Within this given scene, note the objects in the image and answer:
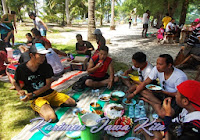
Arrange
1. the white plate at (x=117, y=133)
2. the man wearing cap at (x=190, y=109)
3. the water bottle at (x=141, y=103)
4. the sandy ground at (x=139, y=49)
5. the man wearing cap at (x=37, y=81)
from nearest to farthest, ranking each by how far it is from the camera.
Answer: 1. the man wearing cap at (x=190, y=109)
2. the white plate at (x=117, y=133)
3. the man wearing cap at (x=37, y=81)
4. the water bottle at (x=141, y=103)
5. the sandy ground at (x=139, y=49)

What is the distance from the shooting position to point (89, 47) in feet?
19.9

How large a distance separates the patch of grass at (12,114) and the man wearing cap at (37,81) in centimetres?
41

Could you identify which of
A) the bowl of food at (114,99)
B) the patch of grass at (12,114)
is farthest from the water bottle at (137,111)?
the patch of grass at (12,114)

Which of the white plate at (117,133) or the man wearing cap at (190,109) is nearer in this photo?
the man wearing cap at (190,109)

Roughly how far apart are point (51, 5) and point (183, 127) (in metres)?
28.1

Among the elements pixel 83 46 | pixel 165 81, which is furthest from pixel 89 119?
pixel 83 46

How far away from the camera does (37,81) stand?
9.28 feet

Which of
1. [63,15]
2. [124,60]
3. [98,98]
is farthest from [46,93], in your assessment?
[63,15]

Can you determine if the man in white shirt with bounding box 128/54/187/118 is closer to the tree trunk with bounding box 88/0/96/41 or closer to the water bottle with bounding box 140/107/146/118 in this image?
the water bottle with bounding box 140/107/146/118

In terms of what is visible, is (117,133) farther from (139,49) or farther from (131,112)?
(139,49)

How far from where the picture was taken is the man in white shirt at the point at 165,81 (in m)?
2.67

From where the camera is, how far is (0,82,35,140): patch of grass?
2.64m

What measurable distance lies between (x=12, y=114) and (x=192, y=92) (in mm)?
3239

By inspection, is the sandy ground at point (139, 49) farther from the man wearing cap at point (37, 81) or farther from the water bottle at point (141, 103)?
the man wearing cap at point (37, 81)
